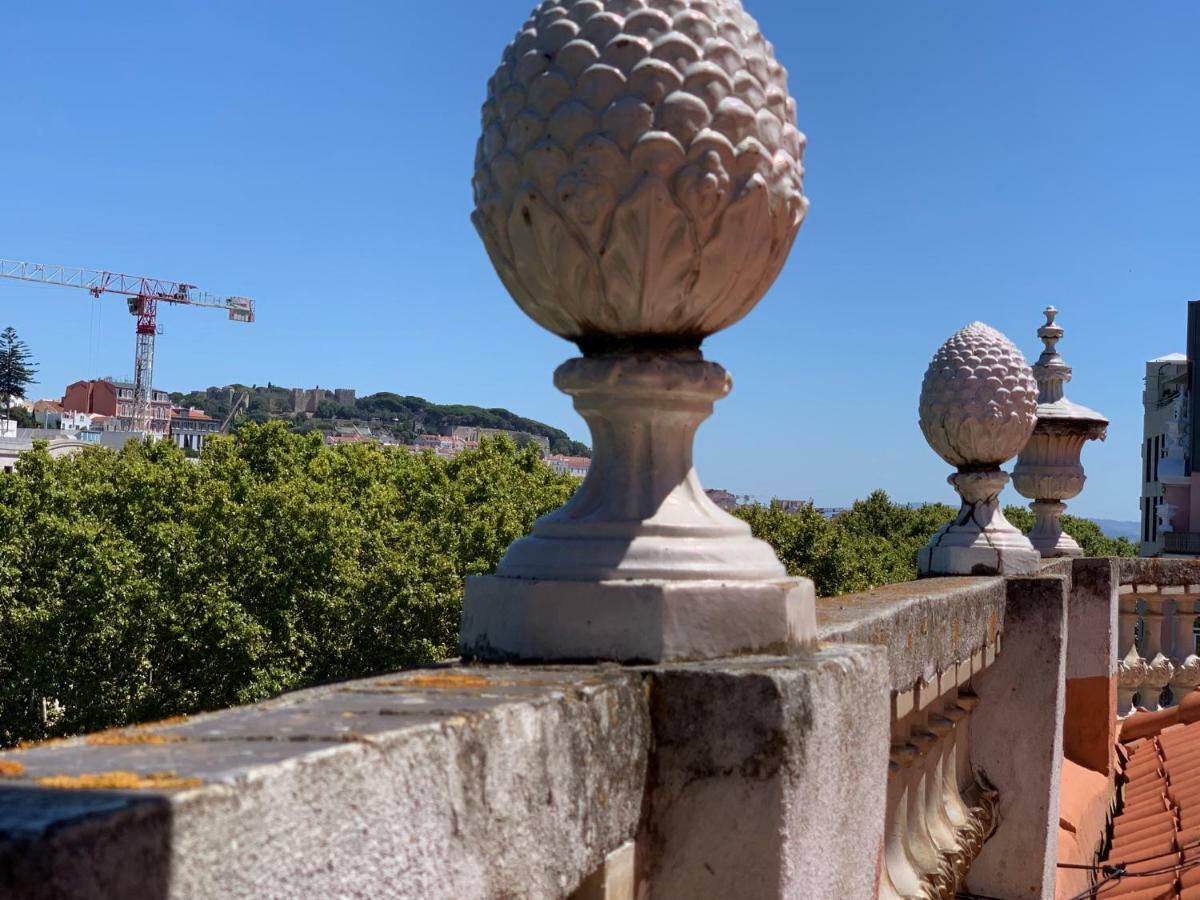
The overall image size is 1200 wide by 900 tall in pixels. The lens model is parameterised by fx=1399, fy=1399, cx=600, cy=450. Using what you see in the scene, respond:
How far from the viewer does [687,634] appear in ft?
8.86

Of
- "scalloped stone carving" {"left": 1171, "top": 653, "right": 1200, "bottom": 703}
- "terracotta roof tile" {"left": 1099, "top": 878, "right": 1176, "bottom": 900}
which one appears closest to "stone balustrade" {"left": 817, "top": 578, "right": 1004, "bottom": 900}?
"terracotta roof tile" {"left": 1099, "top": 878, "right": 1176, "bottom": 900}

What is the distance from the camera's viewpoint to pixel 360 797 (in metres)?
1.63

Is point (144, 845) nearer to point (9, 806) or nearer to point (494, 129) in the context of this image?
point (9, 806)

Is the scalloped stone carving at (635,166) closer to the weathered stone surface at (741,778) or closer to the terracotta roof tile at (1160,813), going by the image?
the weathered stone surface at (741,778)

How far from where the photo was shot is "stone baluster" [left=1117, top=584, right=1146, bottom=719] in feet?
29.0

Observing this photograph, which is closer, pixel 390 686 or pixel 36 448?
pixel 390 686

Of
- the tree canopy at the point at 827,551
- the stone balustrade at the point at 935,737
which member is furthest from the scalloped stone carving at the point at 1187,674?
the tree canopy at the point at 827,551

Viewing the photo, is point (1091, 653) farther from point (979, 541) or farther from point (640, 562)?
point (640, 562)

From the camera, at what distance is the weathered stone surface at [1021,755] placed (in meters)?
5.94

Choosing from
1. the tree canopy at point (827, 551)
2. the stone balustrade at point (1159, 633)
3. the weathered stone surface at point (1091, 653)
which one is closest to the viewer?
the weathered stone surface at point (1091, 653)

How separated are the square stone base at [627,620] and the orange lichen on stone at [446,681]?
1.07ft

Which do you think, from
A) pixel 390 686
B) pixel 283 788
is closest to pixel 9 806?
pixel 283 788

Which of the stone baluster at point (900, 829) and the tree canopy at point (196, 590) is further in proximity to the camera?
the tree canopy at point (196, 590)

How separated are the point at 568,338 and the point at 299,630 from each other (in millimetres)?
19846
